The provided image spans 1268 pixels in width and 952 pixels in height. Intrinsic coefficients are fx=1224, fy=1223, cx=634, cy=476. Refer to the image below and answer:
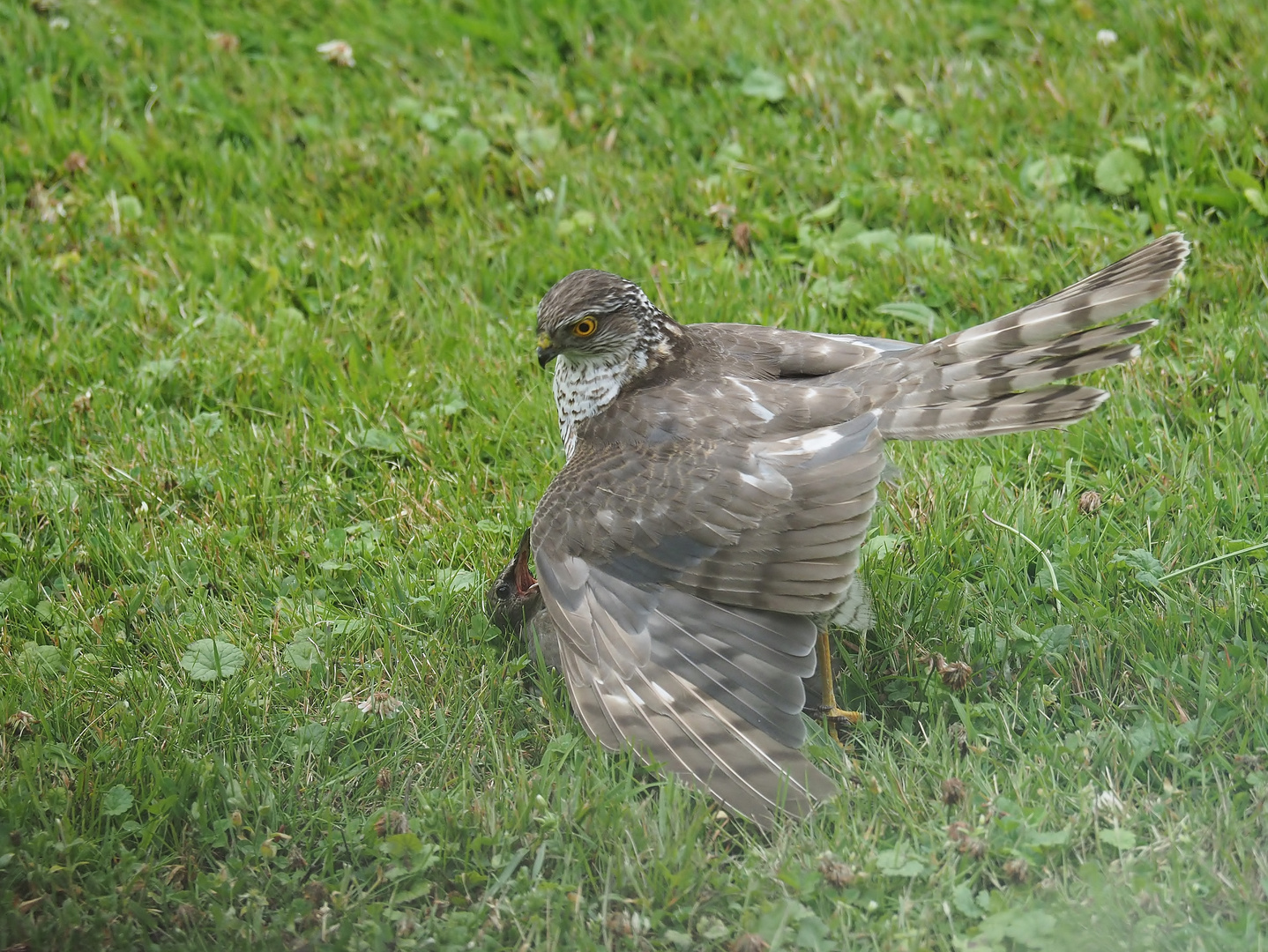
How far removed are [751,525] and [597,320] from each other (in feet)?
3.50

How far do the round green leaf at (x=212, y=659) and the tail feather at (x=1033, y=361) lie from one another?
7.70 ft

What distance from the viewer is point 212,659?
4.24 metres

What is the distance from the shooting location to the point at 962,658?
4.07 metres

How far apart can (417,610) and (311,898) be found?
122 centimetres

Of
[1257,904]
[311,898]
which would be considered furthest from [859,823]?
[311,898]

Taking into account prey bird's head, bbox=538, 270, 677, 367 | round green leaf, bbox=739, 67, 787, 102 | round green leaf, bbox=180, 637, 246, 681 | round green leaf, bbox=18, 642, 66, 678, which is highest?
round green leaf, bbox=739, 67, 787, 102

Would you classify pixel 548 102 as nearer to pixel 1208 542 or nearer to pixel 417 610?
pixel 417 610

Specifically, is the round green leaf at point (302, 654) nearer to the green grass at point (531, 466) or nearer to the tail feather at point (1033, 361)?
the green grass at point (531, 466)

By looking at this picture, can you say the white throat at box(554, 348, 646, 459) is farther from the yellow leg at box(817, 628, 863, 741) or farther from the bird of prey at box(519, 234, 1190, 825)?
the yellow leg at box(817, 628, 863, 741)

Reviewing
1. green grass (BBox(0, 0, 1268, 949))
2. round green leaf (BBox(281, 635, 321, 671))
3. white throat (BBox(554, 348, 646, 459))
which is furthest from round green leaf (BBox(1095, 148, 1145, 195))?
round green leaf (BBox(281, 635, 321, 671))

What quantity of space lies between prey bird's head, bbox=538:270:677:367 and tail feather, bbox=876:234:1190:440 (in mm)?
949

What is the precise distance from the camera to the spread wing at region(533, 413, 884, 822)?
3531 millimetres

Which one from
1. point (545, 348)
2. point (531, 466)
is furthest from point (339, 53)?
point (545, 348)

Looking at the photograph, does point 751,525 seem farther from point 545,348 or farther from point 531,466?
point 531,466
